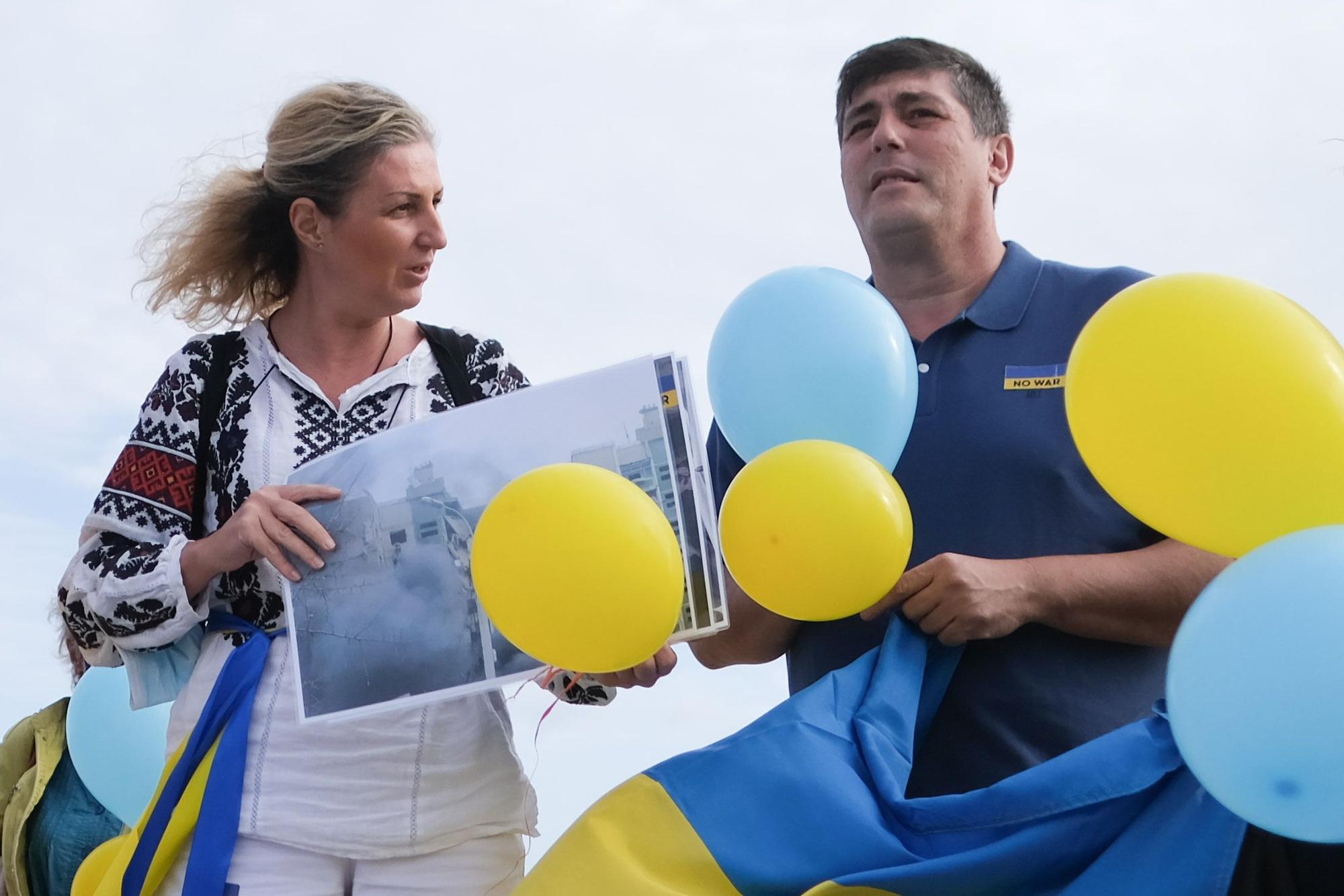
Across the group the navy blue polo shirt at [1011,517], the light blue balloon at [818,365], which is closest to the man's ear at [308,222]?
the light blue balloon at [818,365]

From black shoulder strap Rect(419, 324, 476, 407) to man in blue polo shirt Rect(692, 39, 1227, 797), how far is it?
436 mm

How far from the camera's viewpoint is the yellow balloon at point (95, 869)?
→ 2.12 m

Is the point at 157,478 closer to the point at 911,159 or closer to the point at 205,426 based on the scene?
the point at 205,426

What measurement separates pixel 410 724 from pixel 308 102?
105 cm

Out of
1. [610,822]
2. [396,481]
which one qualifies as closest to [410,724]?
[396,481]

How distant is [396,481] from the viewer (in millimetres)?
1849

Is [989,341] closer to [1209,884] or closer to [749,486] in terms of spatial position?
[749,486]

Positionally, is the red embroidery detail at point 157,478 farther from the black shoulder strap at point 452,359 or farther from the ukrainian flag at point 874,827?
the ukrainian flag at point 874,827

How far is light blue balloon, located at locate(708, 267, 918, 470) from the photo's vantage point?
1.82 metres

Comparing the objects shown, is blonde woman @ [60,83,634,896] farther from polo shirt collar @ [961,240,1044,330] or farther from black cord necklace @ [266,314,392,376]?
polo shirt collar @ [961,240,1044,330]

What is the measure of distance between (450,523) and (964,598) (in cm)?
69

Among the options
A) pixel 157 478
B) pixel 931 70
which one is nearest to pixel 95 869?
pixel 157 478

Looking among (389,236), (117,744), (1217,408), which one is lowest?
(117,744)

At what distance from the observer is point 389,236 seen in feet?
6.99
